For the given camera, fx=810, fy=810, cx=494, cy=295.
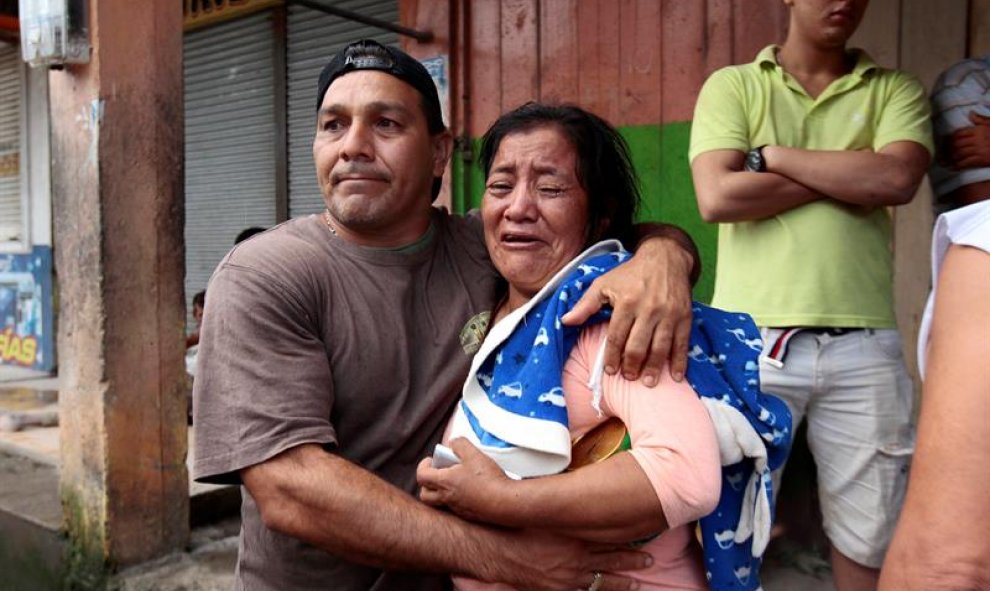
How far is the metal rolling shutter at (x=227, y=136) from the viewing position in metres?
6.26

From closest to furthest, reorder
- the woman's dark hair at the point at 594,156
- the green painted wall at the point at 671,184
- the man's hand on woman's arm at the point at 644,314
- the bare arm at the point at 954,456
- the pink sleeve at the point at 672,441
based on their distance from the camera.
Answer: the bare arm at the point at 954,456, the pink sleeve at the point at 672,441, the man's hand on woman's arm at the point at 644,314, the woman's dark hair at the point at 594,156, the green painted wall at the point at 671,184

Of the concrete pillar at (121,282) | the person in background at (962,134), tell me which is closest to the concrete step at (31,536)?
the concrete pillar at (121,282)

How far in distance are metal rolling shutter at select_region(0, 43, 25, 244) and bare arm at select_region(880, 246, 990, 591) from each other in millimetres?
8708

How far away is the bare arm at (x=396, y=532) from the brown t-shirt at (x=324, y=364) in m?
0.06


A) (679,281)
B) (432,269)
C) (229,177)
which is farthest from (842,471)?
(229,177)

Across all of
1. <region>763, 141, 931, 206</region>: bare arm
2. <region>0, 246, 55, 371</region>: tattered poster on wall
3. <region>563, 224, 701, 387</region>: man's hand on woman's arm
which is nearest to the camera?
<region>563, 224, 701, 387</region>: man's hand on woman's arm

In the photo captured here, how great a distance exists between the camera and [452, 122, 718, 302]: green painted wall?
3.77 meters

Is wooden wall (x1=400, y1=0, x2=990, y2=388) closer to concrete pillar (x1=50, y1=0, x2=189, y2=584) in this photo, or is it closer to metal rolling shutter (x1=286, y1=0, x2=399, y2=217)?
metal rolling shutter (x1=286, y1=0, x2=399, y2=217)

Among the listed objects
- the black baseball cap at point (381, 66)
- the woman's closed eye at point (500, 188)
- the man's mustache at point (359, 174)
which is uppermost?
the black baseball cap at point (381, 66)

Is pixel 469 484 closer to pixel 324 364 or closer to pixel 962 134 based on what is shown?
pixel 324 364

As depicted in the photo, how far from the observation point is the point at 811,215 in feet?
7.92

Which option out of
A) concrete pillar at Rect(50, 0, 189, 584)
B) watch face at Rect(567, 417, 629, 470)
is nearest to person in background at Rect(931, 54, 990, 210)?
watch face at Rect(567, 417, 629, 470)

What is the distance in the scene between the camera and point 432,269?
187 cm

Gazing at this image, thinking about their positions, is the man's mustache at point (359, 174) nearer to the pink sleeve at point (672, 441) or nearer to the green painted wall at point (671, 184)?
the pink sleeve at point (672, 441)
